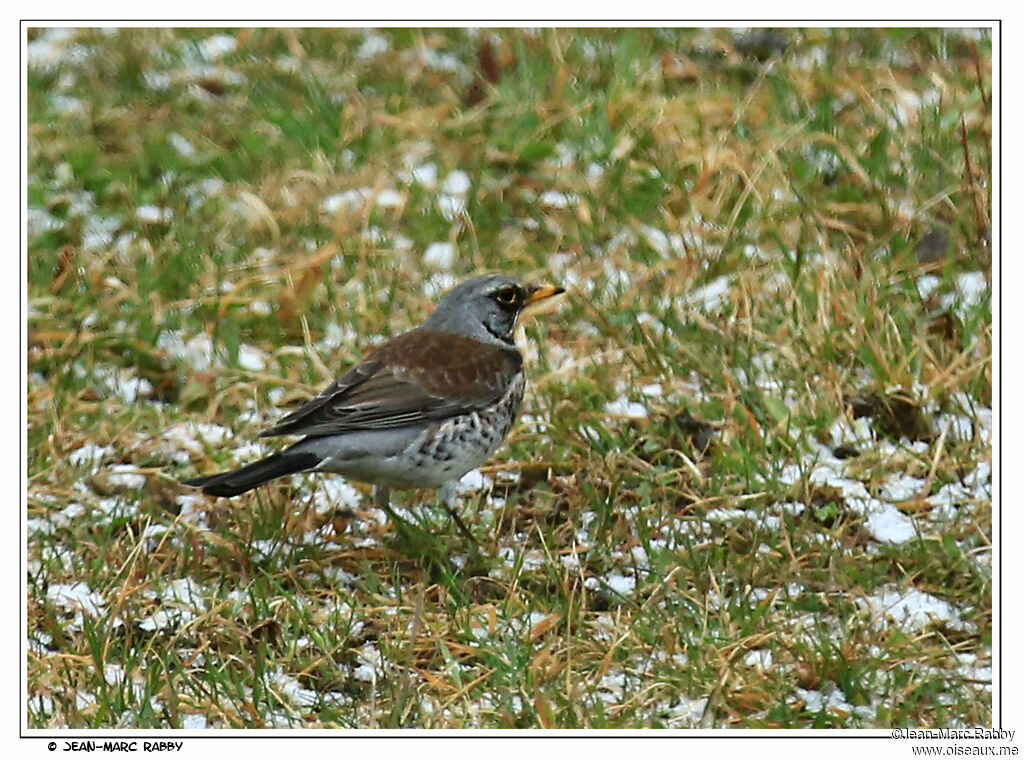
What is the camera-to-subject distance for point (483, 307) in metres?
6.13

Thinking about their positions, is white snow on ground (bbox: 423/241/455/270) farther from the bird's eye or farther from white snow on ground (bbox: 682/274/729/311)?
the bird's eye

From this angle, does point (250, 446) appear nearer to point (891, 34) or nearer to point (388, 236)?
point (388, 236)

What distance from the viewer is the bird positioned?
533 cm

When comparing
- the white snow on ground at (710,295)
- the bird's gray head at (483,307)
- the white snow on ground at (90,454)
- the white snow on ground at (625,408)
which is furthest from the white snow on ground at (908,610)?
the white snow on ground at (90,454)

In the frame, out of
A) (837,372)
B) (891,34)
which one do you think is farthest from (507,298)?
(891,34)

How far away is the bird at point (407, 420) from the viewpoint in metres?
5.33

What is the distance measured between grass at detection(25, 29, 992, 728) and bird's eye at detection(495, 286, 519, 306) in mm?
443

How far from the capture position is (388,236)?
7652mm

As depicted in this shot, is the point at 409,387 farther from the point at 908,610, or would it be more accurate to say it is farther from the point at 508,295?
the point at 908,610

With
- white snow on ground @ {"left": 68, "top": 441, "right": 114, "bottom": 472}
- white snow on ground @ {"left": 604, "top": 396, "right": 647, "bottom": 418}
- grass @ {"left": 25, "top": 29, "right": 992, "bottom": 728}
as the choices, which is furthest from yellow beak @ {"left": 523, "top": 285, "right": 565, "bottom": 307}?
white snow on ground @ {"left": 68, "top": 441, "right": 114, "bottom": 472}

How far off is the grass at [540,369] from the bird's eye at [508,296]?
0.44m

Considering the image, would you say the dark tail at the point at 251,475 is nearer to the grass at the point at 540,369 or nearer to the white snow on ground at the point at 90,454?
the grass at the point at 540,369

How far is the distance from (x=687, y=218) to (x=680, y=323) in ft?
3.17

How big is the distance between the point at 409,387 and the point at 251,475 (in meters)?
0.77
